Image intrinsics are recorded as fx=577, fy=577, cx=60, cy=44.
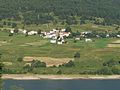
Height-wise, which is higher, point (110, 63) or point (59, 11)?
point (59, 11)

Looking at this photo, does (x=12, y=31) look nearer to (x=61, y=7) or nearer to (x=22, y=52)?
(x=22, y=52)

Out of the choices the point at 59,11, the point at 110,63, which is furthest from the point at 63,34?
the point at 110,63

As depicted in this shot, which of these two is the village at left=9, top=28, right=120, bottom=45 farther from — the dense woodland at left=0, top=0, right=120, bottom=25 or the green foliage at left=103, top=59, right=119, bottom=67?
the green foliage at left=103, top=59, right=119, bottom=67

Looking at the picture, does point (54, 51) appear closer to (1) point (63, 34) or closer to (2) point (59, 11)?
(1) point (63, 34)
